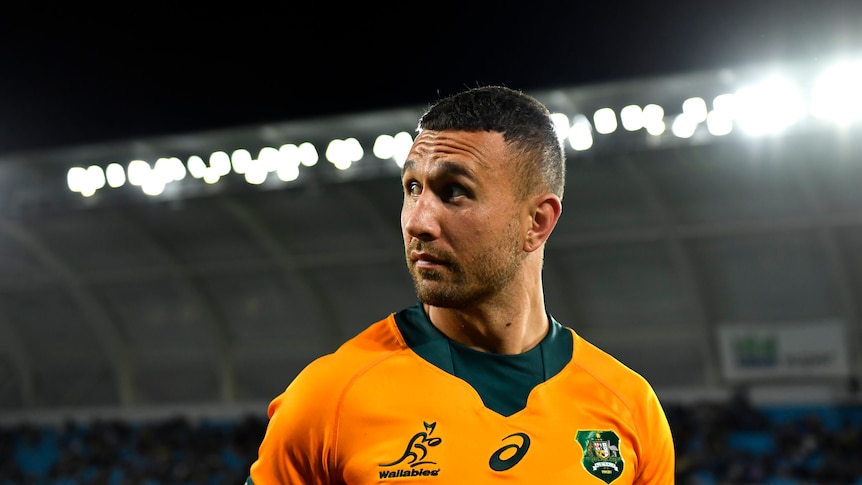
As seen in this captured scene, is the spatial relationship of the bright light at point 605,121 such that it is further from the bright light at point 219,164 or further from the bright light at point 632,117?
the bright light at point 219,164

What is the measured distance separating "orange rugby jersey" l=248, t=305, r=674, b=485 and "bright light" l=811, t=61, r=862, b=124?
25.4 ft

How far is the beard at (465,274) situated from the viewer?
1.97 metres

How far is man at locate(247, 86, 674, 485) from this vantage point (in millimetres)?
1946

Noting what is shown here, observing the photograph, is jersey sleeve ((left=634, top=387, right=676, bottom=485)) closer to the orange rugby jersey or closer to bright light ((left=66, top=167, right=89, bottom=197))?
the orange rugby jersey

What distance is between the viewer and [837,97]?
9250 mm

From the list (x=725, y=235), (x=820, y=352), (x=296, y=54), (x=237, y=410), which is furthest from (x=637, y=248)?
(x=296, y=54)

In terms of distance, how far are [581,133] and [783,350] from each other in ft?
14.5

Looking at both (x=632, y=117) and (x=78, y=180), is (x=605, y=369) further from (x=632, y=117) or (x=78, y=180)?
(x=78, y=180)

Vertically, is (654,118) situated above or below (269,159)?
below

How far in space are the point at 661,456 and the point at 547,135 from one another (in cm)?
86

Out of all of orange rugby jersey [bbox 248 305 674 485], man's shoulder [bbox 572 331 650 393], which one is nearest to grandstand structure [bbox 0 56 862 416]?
man's shoulder [bbox 572 331 650 393]

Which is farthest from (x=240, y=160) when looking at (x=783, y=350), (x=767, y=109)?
(x=783, y=350)

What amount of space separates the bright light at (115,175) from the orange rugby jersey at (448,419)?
11.0 meters

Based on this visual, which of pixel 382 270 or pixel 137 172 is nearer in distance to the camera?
pixel 137 172
